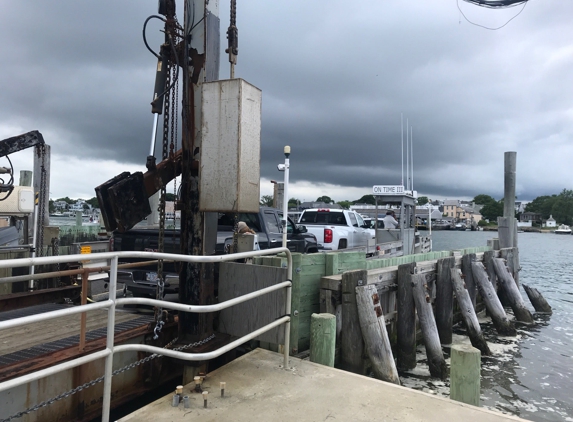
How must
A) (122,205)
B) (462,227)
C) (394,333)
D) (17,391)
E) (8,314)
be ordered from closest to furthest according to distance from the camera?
(17,391)
(122,205)
(8,314)
(394,333)
(462,227)

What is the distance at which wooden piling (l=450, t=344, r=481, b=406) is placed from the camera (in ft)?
12.5

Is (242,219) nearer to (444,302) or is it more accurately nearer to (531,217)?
(444,302)

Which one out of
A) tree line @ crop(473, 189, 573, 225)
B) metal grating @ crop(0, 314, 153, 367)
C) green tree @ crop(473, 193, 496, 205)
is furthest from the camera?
green tree @ crop(473, 193, 496, 205)

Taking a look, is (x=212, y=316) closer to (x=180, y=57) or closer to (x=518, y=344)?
(x=180, y=57)

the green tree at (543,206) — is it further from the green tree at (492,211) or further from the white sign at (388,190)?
the white sign at (388,190)

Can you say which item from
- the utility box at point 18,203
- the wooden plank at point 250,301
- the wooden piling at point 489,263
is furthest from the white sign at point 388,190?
the wooden plank at point 250,301

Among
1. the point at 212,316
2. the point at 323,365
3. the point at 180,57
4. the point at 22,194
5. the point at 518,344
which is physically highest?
the point at 180,57

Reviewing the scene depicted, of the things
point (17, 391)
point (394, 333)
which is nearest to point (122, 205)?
point (17, 391)

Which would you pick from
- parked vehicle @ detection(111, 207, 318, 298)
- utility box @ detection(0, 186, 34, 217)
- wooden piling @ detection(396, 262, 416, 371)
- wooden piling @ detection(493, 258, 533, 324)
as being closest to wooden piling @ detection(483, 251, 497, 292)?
wooden piling @ detection(493, 258, 533, 324)

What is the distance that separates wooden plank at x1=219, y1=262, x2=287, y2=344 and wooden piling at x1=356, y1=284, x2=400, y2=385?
173cm

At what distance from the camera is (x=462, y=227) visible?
340ft

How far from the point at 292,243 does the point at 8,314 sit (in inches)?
234

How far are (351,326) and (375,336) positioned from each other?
380 mm

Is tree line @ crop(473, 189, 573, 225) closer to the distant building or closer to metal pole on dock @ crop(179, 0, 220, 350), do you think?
the distant building
